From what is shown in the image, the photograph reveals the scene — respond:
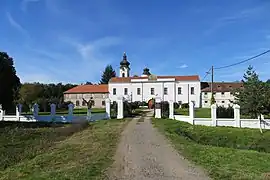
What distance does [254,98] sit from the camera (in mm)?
24531

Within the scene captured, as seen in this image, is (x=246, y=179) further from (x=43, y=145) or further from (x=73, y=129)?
(x=73, y=129)

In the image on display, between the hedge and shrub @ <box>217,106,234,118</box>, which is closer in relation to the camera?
the hedge

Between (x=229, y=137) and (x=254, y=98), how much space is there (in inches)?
171

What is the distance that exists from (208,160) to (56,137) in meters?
10.2

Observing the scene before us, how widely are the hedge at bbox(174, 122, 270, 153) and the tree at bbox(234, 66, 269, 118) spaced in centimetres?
178

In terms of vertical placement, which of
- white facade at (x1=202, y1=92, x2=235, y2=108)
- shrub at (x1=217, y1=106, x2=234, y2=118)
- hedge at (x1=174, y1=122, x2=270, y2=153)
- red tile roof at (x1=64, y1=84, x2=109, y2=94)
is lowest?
hedge at (x1=174, y1=122, x2=270, y2=153)

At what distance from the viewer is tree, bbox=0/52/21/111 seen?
2830 cm

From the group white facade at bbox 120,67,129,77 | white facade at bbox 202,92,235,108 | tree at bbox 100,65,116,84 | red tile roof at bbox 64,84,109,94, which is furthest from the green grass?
tree at bbox 100,65,116,84

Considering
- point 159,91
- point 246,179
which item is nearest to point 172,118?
point 246,179

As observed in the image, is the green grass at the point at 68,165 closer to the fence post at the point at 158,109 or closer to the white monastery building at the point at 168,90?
the fence post at the point at 158,109

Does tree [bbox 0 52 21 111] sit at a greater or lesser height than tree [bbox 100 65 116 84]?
lesser

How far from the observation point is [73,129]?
71.1 ft

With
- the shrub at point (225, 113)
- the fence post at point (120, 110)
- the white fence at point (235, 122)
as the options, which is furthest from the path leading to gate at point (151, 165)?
the fence post at point (120, 110)

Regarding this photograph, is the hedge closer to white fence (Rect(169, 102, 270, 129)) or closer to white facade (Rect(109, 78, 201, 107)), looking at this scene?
white fence (Rect(169, 102, 270, 129))
